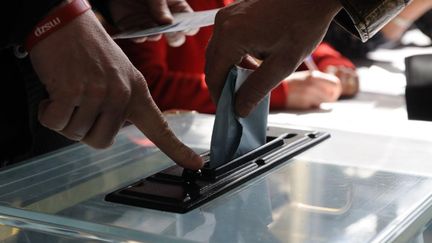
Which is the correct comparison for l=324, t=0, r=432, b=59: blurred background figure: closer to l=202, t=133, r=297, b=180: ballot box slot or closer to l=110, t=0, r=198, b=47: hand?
l=110, t=0, r=198, b=47: hand

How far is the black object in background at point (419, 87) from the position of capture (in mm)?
1007

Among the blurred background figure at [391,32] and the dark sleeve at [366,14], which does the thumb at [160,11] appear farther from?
the blurred background figure at [391,32]

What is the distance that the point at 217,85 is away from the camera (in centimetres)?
74

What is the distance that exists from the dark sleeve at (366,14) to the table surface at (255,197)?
0.49 ft

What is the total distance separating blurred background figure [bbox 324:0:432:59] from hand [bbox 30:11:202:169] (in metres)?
1.25

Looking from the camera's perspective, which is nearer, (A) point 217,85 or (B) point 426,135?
(A) point 217,85

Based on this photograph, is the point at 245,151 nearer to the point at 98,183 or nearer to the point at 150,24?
the point at 98,183

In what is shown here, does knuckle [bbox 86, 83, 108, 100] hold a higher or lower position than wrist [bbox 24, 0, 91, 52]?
lower

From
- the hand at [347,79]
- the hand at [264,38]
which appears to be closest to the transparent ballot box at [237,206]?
the hand at [264,38]

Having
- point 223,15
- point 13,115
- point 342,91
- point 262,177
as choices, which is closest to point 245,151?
point 262,177

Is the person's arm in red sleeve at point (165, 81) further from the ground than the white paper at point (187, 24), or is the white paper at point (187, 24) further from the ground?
the white paper at point (187, 24)

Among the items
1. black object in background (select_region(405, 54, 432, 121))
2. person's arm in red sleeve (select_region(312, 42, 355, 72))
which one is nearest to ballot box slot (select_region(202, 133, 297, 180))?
black object in background (select_region(405, 54, 432, 121))

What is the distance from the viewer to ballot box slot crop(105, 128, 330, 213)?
0.66 metres

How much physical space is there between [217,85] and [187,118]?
34 centimetres
